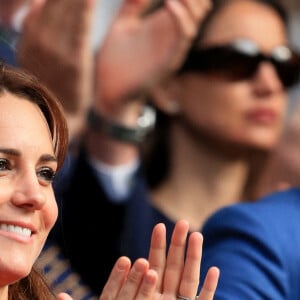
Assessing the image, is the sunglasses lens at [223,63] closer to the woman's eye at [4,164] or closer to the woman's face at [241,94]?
the woman's face at [241,94]

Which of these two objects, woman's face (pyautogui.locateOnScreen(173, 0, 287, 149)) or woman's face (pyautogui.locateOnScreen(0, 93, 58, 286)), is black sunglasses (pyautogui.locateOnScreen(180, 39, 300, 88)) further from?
woman's face (pyautogui.locateOnScreen(0, 93, 58, 286))

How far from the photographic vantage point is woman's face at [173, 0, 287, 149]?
11.9 feet

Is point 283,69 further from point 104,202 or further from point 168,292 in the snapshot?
point 168,292

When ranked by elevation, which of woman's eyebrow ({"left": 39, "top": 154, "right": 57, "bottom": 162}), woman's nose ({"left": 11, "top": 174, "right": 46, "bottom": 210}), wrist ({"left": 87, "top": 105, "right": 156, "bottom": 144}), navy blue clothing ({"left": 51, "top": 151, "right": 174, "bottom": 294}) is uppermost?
wrist ({"left": 87, "top": 105, "right": 156, "bottom": 144})

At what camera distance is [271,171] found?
3.54 m

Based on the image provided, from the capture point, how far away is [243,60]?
359 centimetres

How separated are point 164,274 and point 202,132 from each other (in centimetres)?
179

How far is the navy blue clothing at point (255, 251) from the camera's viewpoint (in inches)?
92.4

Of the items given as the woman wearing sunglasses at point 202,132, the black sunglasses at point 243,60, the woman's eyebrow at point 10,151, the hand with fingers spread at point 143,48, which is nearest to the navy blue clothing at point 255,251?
the woman's eyebrow at point 10,151

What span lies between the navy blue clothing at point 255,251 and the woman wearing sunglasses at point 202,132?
82cm

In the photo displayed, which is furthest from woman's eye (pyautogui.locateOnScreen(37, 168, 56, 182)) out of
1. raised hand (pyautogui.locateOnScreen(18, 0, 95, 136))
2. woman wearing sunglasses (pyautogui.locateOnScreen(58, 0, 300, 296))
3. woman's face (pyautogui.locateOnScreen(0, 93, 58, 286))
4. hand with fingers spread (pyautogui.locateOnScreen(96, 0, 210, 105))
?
hand with fingers spread (pyautogui.locateOnScreen(96, 0, 210, 105))

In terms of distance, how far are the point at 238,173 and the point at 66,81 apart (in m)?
0.89

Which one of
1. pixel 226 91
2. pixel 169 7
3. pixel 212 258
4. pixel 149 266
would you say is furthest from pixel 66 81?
pixel 149 266

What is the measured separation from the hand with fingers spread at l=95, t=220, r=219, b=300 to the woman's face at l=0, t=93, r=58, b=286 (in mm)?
168
